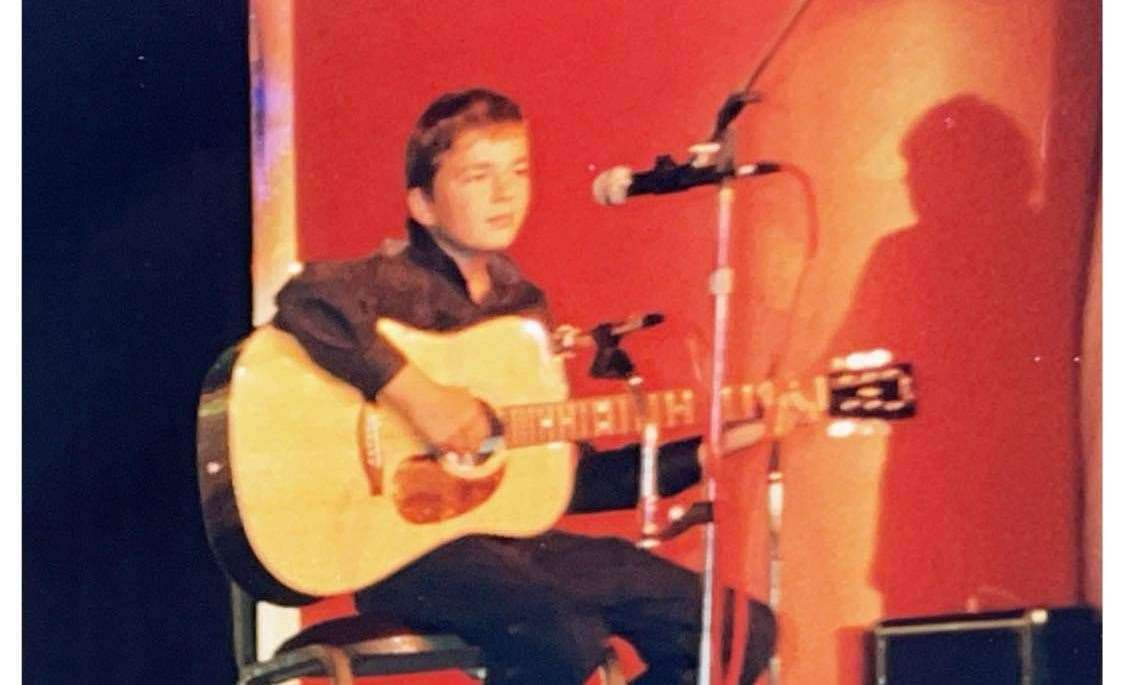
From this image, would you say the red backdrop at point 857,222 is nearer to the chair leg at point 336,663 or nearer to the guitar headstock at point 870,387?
the guitar headstock at point 870,387

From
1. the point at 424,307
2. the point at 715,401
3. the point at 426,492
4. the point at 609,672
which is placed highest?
the point at 424,307

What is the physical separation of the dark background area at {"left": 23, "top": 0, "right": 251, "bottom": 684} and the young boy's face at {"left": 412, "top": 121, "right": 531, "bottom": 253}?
0.76ft

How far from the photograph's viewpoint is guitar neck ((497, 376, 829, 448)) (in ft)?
4.39

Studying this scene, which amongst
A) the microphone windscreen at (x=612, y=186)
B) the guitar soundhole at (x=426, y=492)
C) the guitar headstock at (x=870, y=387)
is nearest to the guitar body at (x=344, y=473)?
the guitar soundhole at (x=426, y=492)

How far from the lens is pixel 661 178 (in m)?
1.36

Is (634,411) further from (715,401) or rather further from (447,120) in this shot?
(447,120)

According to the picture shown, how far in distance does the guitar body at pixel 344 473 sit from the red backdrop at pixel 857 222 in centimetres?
10

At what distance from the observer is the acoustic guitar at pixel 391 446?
51.8 inches

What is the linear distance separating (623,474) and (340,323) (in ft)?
A: 1.23

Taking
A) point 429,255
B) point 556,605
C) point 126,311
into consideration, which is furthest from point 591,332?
point 126,311

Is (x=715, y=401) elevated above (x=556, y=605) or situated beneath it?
elevated above

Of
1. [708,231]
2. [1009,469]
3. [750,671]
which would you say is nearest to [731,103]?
[708,231]

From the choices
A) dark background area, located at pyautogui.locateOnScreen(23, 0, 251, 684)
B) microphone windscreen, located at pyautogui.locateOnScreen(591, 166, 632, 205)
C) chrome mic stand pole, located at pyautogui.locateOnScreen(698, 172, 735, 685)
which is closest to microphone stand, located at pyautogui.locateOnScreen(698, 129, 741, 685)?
chrome mic stand pole, located at pyautogui.locateOnScreen(698, 172, 735, 685)
